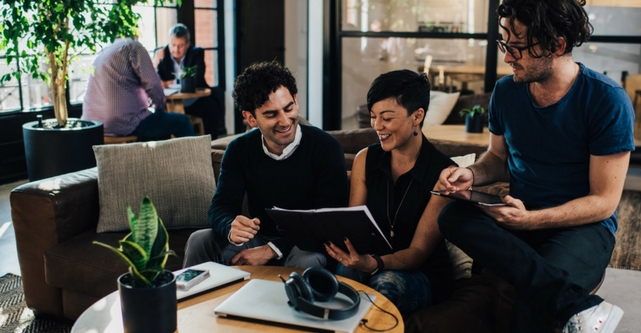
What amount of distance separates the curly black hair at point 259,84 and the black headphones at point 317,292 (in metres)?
0.84

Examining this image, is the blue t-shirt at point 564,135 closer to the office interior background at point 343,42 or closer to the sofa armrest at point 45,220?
the sofa armrest at point 45,220

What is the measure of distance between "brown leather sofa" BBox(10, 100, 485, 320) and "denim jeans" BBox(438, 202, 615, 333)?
118cm

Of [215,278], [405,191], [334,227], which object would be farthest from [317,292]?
[405,191]

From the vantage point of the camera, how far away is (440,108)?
19.2 ft

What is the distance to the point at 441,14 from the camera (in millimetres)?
6477

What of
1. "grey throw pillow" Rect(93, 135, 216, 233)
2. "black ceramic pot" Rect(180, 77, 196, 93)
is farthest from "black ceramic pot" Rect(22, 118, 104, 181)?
"grey throw pillow" Rect(93, 135, 216, 233)

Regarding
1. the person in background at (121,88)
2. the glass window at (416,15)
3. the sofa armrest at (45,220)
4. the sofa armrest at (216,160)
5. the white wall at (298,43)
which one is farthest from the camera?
the white wall at (298,43)

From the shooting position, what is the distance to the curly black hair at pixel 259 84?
2301mm

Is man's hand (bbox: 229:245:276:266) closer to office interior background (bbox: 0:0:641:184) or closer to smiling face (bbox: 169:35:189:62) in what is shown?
office interior background (bbox: 0:0:641:184)

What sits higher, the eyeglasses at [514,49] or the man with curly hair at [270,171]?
the eyeglasses at [514,49]

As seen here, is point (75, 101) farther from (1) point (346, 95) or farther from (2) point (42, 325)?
(2) point (42, 325)

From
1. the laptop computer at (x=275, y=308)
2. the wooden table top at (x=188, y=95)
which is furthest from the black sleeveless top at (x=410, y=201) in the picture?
the wooden table top at (x=188, y=95)

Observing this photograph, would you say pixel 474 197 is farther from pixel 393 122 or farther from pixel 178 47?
pixel 178 47

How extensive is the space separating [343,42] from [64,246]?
15.7 feet
